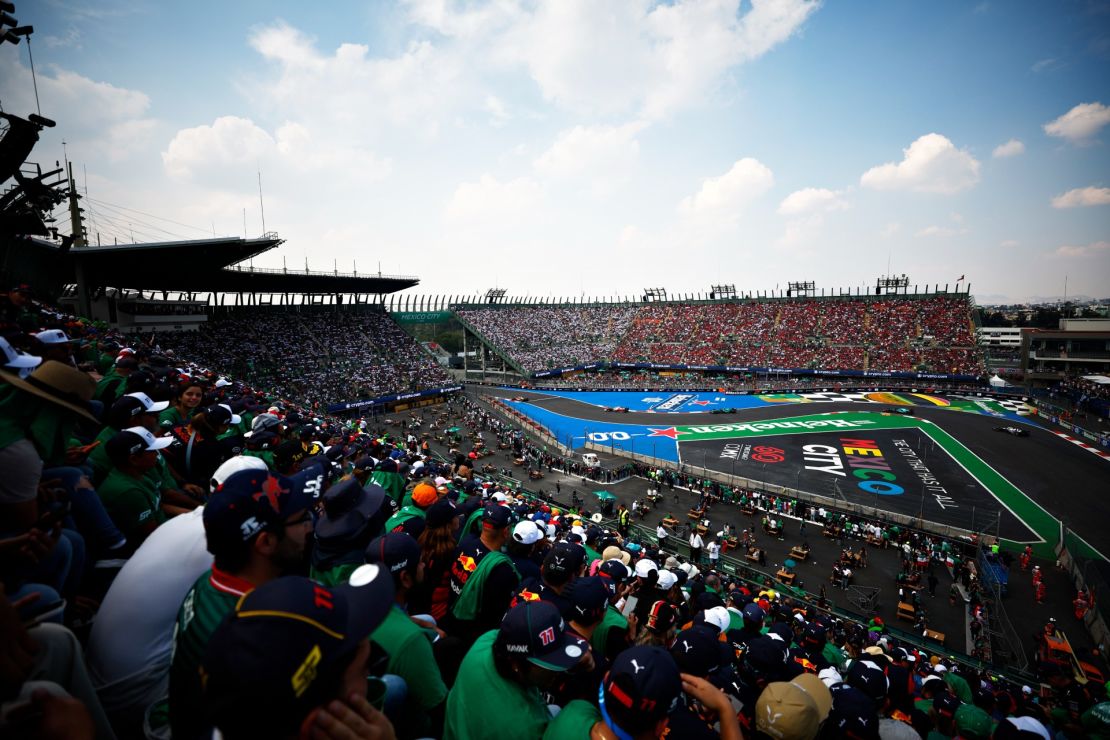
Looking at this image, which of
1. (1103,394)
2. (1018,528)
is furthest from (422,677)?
(1103,394)

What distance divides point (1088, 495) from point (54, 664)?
3621cm

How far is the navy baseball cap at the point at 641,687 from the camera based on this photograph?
2334 mm

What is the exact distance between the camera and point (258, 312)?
147 ft

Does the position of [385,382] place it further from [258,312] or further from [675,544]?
[675,544]

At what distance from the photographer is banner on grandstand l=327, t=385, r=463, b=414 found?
3818 cm

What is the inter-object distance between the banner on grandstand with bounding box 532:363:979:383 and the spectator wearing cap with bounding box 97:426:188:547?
5942cm

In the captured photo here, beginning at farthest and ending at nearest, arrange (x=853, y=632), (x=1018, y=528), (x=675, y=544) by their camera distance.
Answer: (x=1018, y=528)
(x=675, y=544)
(x=853, y=632)

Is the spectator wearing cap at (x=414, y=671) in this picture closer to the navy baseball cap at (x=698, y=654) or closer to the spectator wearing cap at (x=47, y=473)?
the spectator wearing cap at (x=47, y=473)

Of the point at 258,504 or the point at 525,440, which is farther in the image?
the point at 525,440

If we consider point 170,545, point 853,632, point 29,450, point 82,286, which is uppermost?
point 82,286

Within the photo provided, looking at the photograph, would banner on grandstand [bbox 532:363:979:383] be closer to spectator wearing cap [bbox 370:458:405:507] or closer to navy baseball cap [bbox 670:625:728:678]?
spectator wearing cap [bbox 370:458:405:507]

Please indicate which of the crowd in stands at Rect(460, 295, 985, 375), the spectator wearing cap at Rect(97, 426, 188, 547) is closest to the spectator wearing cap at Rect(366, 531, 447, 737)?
the spectator wearing cap at Rect(97, 426, 188, 547)

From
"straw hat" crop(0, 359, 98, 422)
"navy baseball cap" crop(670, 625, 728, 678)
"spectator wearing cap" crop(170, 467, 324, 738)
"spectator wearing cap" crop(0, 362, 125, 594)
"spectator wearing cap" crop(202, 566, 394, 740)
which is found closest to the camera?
"spectator wearing cap" crop(202, 566, 394, 740)

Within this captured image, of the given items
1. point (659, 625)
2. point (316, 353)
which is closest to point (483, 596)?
point (659, 625)
